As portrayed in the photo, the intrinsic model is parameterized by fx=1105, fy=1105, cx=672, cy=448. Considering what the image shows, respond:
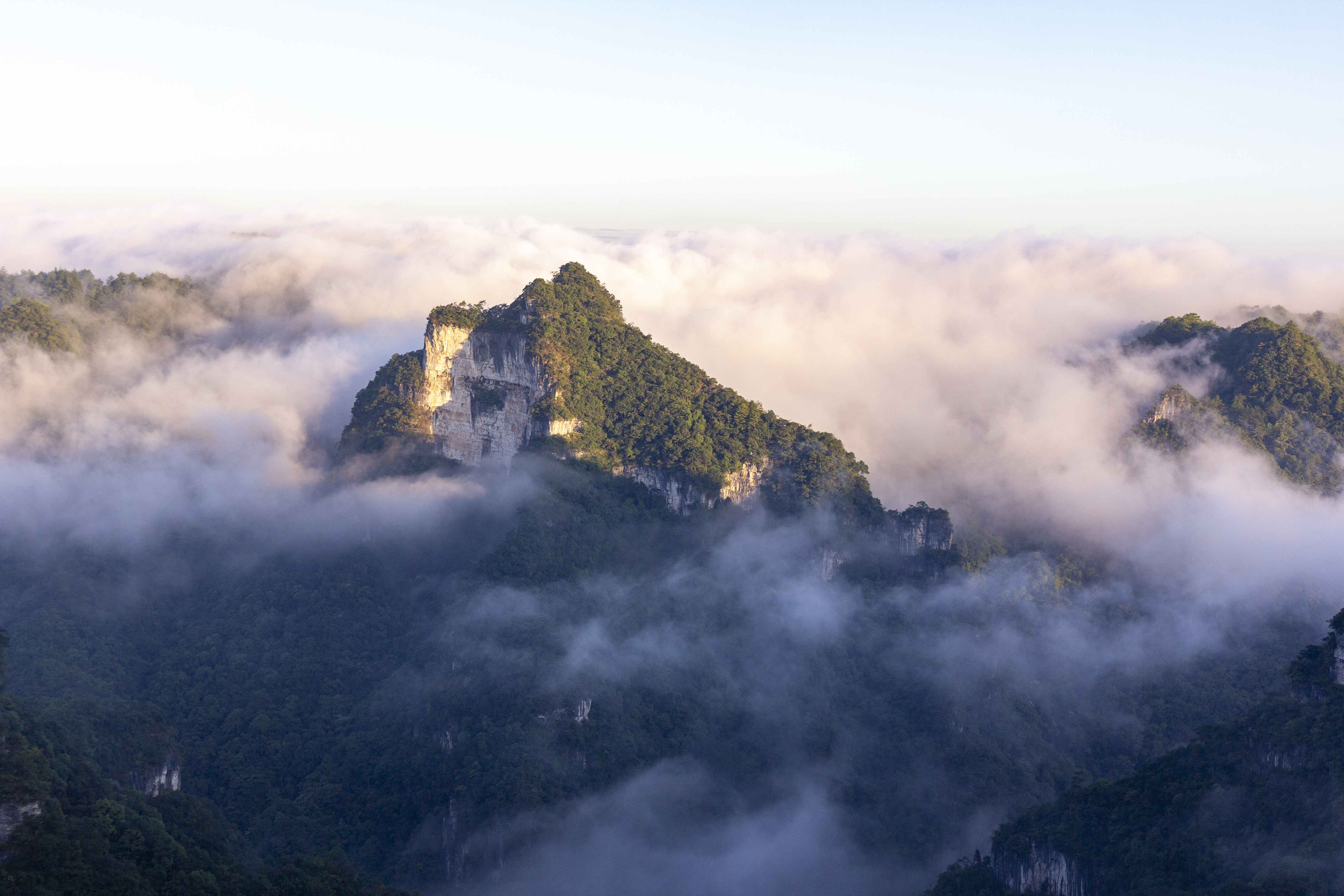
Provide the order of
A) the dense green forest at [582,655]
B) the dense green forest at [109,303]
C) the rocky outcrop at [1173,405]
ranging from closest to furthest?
the dense green forest at [582,655] → the rocky outcrop at [1173,405] → the dense green forest at [109,303]

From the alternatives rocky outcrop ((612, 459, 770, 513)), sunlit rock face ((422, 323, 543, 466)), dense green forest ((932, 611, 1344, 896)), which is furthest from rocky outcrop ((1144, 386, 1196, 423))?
sunlit rock face ((422, 323, 543, 466))

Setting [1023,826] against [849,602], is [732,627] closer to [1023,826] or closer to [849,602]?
[849,602]

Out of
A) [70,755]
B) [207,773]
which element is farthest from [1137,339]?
[70,755]

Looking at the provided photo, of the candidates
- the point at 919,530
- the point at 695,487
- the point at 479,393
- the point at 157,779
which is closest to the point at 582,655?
the point at 695,487

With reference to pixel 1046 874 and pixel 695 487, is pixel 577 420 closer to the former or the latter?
pixel 695 487

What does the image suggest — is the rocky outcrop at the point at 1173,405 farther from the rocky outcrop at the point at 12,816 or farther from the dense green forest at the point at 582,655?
the rocky outcrop at the point at 12,816

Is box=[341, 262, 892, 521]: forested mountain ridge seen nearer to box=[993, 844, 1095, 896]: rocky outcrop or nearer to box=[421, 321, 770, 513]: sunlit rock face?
box=[421, 321, 770, 513]: sunlit rock face

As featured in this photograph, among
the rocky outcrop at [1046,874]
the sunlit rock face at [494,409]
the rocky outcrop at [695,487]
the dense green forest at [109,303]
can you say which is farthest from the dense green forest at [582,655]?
the dense green forest at [109,303]
